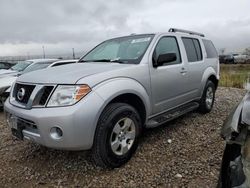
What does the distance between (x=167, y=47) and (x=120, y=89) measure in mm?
1596

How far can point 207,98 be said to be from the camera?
19.4 feet

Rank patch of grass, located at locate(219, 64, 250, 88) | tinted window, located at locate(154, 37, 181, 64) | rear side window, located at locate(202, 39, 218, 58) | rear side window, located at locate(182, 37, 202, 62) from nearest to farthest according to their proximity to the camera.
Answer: tinted window, located at locate(154, 37, 181, 64) < rear side window, located at locate(182, 37, 202, 62) < rear side window, located at locate(202, 39, 218, 58) < patch of grass, located at locate(219, 64, 250, 88)

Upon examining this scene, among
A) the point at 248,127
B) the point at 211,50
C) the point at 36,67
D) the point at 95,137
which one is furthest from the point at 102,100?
the point at 36,67

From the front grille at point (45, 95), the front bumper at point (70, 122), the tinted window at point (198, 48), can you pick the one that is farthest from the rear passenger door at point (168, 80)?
the front grille at point (45, 95)

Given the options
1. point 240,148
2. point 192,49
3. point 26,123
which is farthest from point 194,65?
point 240,148

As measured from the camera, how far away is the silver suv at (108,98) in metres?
3.05

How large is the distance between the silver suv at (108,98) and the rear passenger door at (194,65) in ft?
0.35

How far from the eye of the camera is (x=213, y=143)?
430 cm

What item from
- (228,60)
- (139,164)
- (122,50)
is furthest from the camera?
(228,60)

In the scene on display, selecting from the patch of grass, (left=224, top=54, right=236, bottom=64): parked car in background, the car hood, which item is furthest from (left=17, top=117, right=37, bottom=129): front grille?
(left=224, top=54, right=236, bottom=64): parked car in background

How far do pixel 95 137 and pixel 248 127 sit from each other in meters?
1.81

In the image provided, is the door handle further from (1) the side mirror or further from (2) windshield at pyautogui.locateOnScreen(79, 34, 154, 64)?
(2) windshield at pyautogui.locateOnScreen(79, 34, 154, 64)

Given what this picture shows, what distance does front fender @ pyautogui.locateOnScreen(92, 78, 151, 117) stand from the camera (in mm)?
3229

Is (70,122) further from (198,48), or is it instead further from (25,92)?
(198,48)
